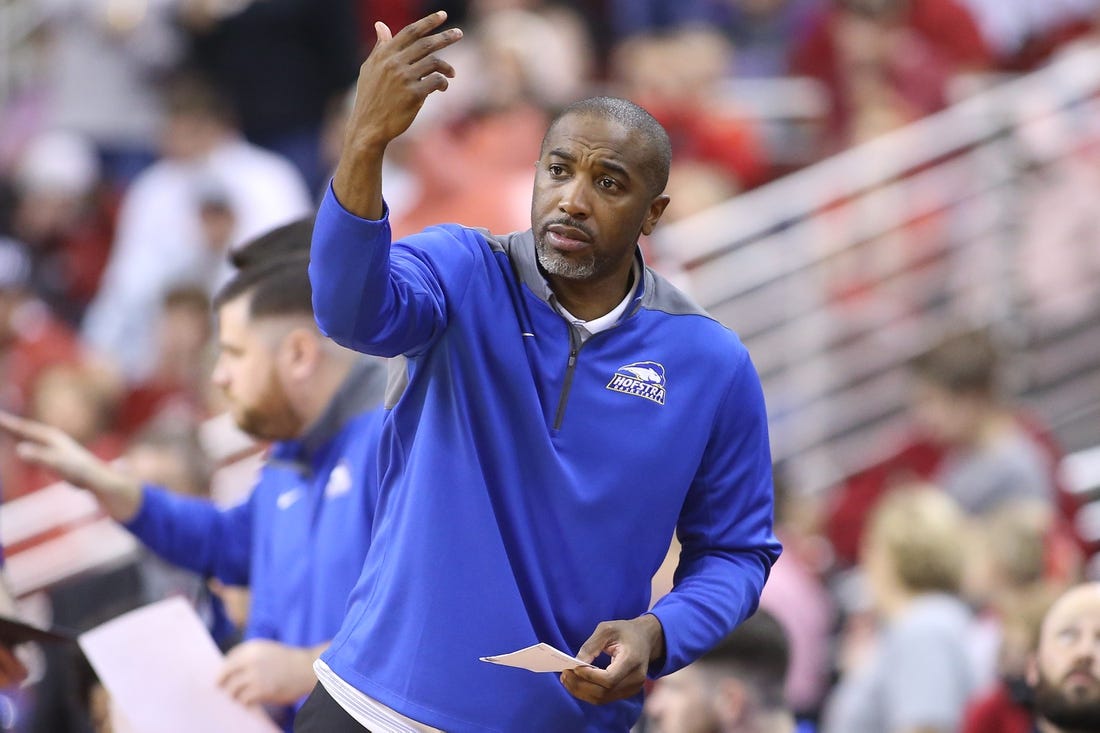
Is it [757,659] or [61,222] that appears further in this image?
[61,222]

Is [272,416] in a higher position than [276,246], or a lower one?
lower

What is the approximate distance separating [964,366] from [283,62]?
513cm

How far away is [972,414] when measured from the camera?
6.91 meters

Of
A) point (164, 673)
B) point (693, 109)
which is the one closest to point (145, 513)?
point (164, 673)

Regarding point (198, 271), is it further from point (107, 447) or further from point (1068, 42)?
point (1068, 42)

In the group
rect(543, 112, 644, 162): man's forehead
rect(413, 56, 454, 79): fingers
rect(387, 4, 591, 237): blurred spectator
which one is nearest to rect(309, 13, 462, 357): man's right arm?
rect(413, 56, 454, 79): fingers

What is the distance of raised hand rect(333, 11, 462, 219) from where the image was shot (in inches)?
107

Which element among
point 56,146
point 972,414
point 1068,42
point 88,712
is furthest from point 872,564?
point 56,146

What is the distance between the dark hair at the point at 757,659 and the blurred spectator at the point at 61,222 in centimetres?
646

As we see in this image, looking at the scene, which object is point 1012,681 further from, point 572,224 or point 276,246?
point 572,224

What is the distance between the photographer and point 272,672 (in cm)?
382

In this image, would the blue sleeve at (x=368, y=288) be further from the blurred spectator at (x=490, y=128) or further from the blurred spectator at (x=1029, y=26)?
the blurred spectator at (x=1029, y=26)

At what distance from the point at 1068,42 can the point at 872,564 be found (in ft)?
17.3

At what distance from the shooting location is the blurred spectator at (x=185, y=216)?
370 inches
